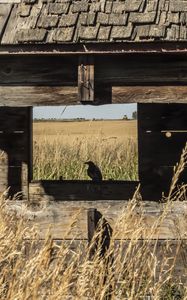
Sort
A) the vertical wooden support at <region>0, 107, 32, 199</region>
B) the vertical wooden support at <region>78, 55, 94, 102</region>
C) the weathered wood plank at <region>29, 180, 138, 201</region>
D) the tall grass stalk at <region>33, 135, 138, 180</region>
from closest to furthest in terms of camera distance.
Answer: the vertical wooden support at <region>78, 55, 94, 102</region> < the weathered wood plank at <region>29, 180, 138, 201</region> < the vertical wooden support at <region>0, 107, 32, 199</region> < the tall grass stalk at <region>33, 135, 138, 180</region>

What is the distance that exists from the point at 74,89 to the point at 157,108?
2240 millimetres

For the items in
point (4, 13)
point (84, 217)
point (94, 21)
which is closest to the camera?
point (84, 217)

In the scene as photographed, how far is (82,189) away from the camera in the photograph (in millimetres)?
8523

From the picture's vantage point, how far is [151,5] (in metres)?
6.56

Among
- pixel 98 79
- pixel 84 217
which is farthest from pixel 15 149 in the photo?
pixel 84 217

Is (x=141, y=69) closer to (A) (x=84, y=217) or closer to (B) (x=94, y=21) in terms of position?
(B) (x=94, y=21)

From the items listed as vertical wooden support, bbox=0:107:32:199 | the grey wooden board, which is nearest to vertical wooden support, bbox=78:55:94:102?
the grey wooden board

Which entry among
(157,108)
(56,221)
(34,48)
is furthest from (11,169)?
(56,221)

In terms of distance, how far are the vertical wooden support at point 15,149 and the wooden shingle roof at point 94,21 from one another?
2059mm

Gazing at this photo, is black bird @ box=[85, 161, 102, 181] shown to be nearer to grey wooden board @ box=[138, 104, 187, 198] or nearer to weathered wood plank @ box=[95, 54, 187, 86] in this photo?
grey wooden board @ box=[138, 104, 187, 198]

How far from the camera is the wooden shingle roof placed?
6246mm

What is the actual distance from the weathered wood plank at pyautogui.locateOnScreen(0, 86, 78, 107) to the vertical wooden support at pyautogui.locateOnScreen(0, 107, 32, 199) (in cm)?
199

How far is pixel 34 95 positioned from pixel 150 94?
1.15 m

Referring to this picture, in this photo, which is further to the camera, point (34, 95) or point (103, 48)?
point (34, 95)
